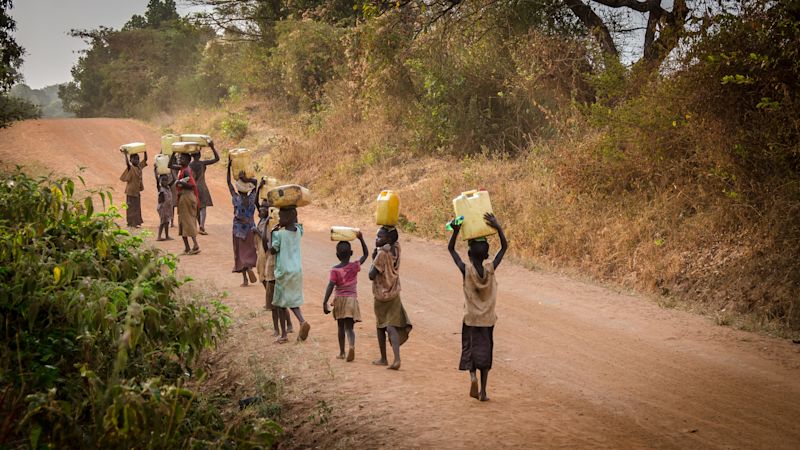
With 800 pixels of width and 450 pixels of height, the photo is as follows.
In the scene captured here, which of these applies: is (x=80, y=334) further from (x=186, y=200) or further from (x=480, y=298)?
(x=186, y=200)

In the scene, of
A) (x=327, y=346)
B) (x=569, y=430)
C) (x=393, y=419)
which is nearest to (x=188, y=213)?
(x=327, y=346)

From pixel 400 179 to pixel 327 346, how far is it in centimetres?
1007

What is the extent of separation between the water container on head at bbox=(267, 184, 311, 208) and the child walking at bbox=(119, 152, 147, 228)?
7.12 meters

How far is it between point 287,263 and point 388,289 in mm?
1469

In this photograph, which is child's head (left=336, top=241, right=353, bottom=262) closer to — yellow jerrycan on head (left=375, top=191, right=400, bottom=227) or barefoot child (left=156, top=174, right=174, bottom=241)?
yellow jerrycan on head (left=375, top=191, right=400, bottom=227)

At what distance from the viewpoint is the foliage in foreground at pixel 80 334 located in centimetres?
492

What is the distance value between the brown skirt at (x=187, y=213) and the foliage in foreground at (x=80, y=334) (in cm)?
621

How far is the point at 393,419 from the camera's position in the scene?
6.60 metres

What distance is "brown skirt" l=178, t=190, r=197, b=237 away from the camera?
43.0ft

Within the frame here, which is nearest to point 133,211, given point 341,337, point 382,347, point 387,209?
point 341,337

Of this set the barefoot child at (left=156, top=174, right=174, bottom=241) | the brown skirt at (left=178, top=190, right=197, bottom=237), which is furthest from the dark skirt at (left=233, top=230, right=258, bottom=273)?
the barefoot child at (left=156, top=174, right=174, bottom=241)

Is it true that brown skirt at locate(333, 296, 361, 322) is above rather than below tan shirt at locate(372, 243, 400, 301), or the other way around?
below

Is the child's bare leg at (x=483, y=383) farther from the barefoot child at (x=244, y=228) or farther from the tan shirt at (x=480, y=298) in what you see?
the barefoot child at (x=244, y=228)

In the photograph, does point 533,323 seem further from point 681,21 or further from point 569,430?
point 681,21
